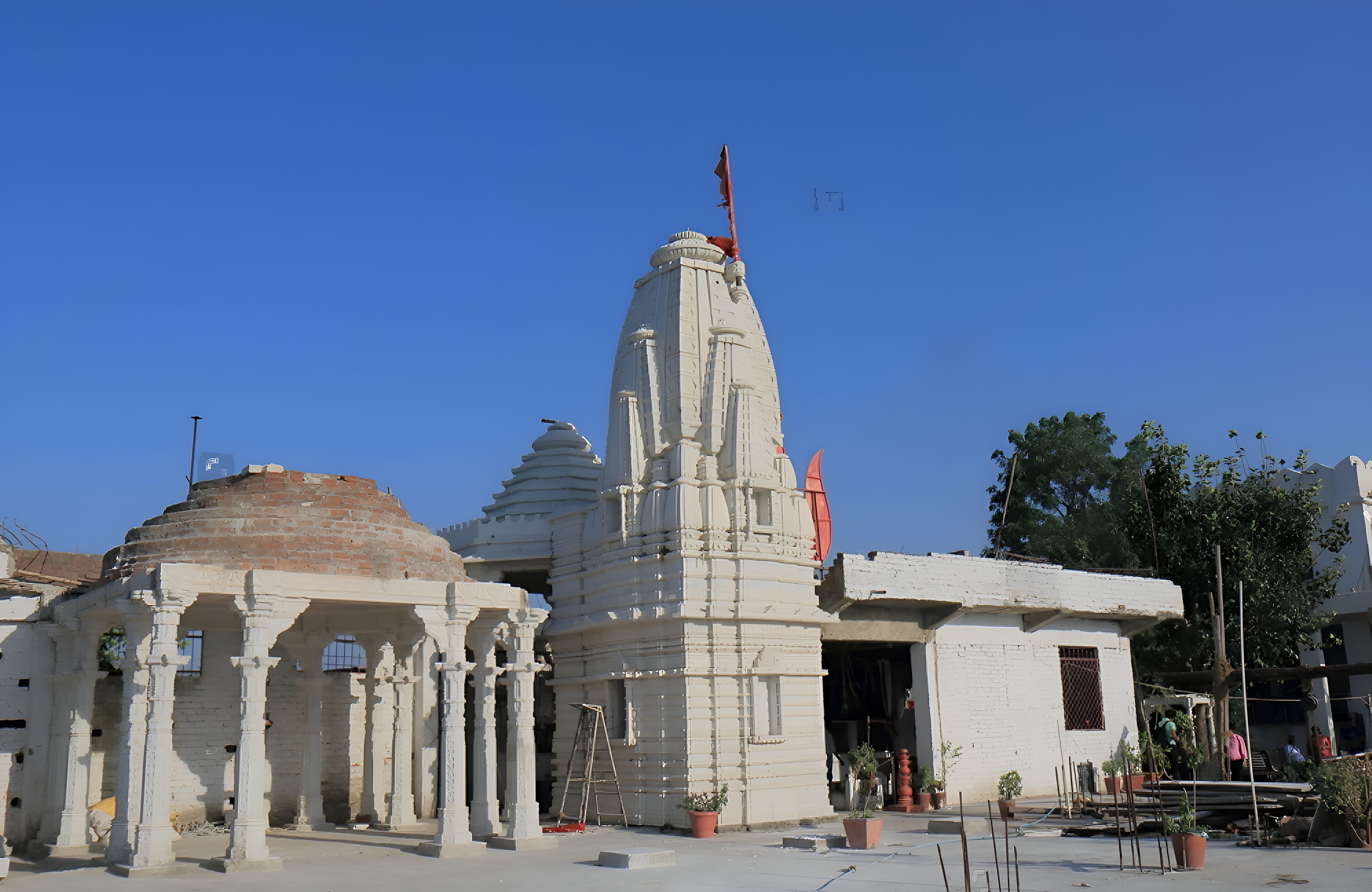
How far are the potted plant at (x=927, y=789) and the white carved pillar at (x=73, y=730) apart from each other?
17.2 m

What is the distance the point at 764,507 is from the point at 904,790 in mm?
7629

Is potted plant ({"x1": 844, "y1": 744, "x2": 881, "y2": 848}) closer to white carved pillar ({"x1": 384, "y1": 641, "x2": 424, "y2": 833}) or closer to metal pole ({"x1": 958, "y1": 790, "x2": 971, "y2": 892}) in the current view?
metal pole ({"x1": 958, "y1": 790, "x2": 971, "y2": 892})

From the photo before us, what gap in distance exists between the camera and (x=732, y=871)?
16891 millimetres

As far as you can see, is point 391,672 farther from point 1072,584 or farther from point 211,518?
point 1072,584

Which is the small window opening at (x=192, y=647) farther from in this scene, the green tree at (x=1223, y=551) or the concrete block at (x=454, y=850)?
the green tree at (x=1223, y=551)

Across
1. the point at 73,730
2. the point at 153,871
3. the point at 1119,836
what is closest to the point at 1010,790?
the point at 1119,836

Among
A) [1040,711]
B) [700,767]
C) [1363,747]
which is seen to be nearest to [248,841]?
[700,767]

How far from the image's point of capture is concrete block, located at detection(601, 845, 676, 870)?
17.1 m

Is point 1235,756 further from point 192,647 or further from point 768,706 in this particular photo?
point 192,647

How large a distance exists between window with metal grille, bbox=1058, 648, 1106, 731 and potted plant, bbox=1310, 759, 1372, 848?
1250 centimetres

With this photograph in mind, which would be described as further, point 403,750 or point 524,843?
point 403,750

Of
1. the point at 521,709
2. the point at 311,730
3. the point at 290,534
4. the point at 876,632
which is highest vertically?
the point at 290,534

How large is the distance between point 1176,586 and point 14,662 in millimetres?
29420

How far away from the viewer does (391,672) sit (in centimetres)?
2495
